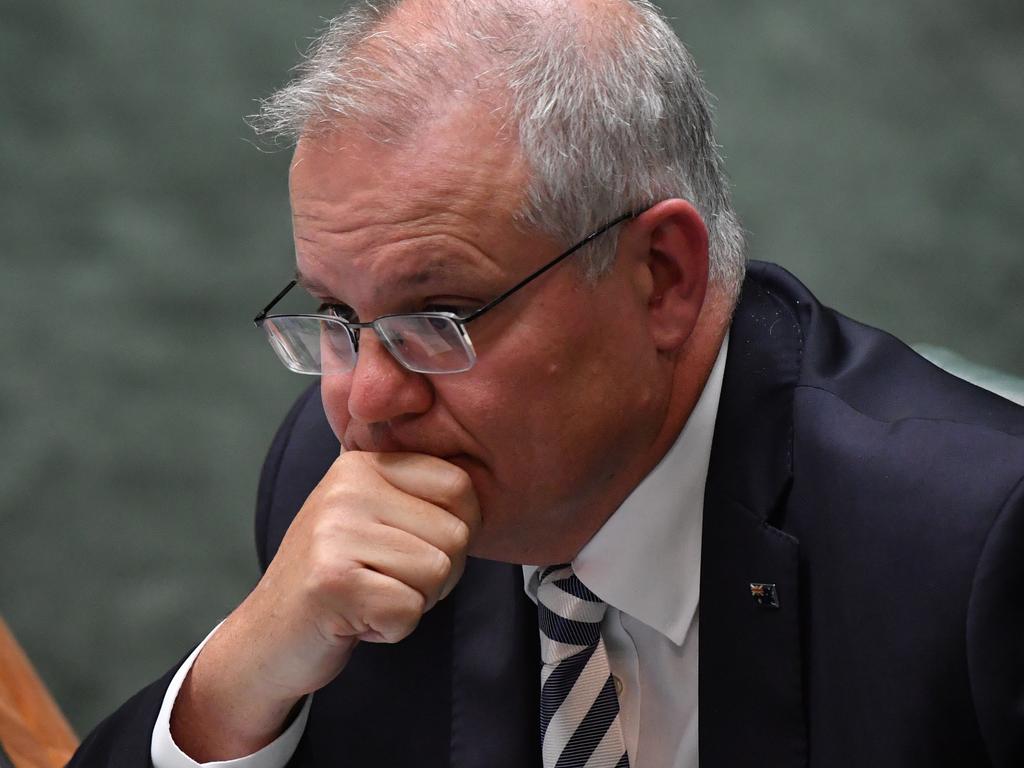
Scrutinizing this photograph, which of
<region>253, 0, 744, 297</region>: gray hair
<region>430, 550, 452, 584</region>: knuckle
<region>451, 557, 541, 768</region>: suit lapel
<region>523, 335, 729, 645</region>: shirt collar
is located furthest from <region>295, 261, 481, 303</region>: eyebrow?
<region>451, 557, 541, 768</region>: suit lapel

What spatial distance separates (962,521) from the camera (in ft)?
5.39

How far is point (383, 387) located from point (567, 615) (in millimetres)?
454

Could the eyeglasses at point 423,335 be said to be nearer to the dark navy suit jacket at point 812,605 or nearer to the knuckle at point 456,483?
the knuckle at point 456,483

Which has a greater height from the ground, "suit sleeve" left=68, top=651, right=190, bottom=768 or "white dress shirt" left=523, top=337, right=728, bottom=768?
"white dress shirt" left=523, top=337, right=728, bottom=768

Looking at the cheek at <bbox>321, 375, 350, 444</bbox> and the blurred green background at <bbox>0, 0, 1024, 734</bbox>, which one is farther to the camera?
the blurred green background at <bbox>0, 0, 1024, 734</bbox>

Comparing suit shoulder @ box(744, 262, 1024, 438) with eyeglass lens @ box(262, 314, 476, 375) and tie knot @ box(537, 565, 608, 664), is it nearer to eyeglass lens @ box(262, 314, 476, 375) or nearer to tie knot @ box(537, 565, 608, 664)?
tie knot @ box(537, 565, 608, 664)

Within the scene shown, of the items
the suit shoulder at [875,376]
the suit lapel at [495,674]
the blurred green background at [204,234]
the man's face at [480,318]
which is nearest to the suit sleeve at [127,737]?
the suit lapel at [495,674]

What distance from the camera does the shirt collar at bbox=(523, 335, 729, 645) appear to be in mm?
1820

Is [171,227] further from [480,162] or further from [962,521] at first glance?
[962,521]

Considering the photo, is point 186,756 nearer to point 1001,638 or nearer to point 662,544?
point 662,544

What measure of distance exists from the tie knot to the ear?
36 centimetres

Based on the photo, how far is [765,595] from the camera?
177cm

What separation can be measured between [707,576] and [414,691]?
48 centimetres

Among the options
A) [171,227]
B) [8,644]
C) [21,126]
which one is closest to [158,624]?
[171,227]
